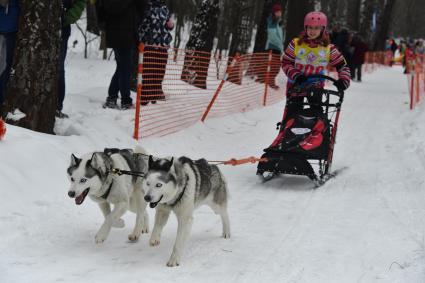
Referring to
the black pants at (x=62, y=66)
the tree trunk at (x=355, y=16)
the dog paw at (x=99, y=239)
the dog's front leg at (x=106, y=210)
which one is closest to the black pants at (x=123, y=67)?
the black pants at (x=62, y=66)

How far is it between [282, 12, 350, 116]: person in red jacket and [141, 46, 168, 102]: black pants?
2.07 metres

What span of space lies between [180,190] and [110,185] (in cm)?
65

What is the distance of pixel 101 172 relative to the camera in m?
4.27

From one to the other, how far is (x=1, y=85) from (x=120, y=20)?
2.06m

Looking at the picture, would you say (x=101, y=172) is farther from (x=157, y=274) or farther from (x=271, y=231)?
(x=271, y=231)

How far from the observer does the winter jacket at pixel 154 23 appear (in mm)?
8406

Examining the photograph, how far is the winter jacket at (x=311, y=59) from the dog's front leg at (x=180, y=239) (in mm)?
3347

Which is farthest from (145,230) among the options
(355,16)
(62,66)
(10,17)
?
(355,16)

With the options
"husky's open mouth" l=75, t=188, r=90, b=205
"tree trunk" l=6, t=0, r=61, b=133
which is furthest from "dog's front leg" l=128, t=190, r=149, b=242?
"tree trunk" l=6, t=0, r=61, b=133

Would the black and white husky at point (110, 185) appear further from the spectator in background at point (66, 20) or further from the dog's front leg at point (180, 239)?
the spectator in background at point (66, 20)

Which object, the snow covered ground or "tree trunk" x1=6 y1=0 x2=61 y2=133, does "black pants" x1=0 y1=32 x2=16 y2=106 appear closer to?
"tree trunk" x1=6 y1=0 x2=61 y2=133

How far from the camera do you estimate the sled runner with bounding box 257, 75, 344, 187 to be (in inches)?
252

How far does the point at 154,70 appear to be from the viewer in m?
8.57

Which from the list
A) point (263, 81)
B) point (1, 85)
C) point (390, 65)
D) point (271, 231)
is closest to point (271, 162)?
point (271, 231)
